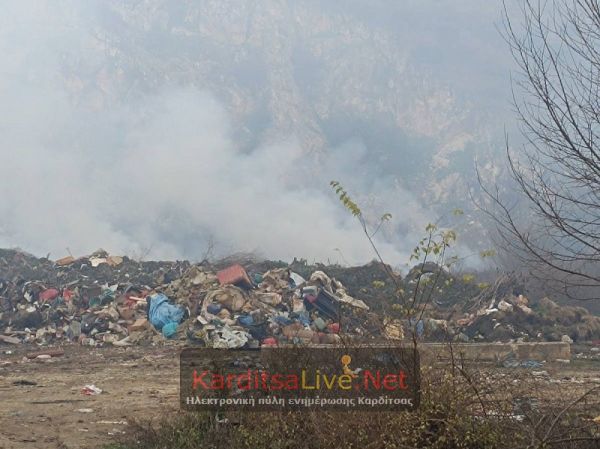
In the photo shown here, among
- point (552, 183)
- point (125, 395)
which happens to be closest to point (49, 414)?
point (125, 395)

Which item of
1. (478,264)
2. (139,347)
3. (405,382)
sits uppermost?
(478,264)

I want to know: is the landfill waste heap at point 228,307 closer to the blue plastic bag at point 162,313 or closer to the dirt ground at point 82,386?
the blue plastic bag at point 162,313

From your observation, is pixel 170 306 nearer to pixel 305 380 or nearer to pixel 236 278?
pixel 236 278

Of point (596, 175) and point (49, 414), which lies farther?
point (49, 414)

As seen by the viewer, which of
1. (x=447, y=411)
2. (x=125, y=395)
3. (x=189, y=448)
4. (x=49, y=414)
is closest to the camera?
(x=447, y=411)

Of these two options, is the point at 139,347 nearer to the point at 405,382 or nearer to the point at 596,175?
the point at 405,382

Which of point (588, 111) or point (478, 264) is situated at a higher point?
point (478, 264)

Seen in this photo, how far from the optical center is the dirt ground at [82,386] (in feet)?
18.8

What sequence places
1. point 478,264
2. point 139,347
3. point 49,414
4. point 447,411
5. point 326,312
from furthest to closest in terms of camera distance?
point 478,264, point 326,312, point 139,347, point 49,414, point 447,411

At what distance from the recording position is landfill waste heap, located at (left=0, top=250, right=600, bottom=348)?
42.1 feet

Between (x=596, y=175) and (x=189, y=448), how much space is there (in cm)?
333

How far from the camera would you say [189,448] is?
4.44m

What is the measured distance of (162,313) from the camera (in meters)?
13.5

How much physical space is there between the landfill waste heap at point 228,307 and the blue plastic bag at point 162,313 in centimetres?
3
